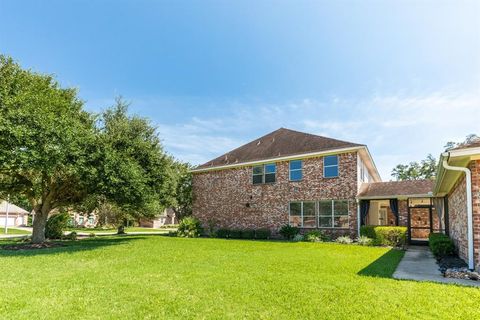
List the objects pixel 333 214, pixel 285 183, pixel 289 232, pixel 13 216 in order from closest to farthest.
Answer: pixel 333 214
pixel 289 232
pixel 285 183
pixel 13 216

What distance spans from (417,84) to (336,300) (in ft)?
39.4

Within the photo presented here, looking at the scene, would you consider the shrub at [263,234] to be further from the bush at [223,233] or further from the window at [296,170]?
the window at [296,170]

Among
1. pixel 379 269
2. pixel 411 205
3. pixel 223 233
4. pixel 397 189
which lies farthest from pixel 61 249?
pixel 411 205

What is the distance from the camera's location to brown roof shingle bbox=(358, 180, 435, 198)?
1748 cm

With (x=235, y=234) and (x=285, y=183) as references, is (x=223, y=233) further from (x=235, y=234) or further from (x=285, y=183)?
(x=285, y=183)

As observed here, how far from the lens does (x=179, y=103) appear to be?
20.2 meters

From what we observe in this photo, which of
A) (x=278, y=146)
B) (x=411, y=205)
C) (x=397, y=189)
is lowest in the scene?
(x=411, y=205)

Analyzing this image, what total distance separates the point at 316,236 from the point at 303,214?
6.78 ft

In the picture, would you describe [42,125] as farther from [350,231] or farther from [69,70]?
[350,231]

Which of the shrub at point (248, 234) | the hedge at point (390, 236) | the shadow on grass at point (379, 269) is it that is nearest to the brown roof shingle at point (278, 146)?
the hedge at point (390, 236)

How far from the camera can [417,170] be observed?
4509cm

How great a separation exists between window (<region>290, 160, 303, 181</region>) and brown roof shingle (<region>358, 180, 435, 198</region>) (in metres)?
3.93

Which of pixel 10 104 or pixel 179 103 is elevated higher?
pixel 179 103

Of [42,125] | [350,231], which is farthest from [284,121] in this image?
[42,125]
